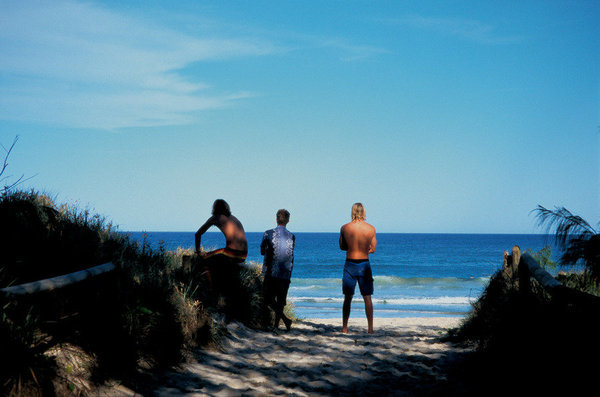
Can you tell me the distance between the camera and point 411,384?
5.70 meters

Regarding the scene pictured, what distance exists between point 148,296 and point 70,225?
7.59 feet

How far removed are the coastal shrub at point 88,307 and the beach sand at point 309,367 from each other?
1.04 feet

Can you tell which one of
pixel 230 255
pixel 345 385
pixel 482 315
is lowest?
pixel 345 385

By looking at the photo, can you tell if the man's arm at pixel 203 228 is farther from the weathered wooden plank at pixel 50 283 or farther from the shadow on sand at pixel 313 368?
the weathered wooden plank at pixel 50 283

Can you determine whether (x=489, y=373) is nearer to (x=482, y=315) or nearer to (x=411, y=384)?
(x=411, y=384)

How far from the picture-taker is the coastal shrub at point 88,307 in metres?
4.16

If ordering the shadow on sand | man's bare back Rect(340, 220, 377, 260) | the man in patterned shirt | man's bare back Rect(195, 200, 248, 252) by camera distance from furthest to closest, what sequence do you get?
the man in patterned shirt < man's bare back Rect(340, 220, 377, 260) < man's bare back Rect(195, 200, 248, 252) < the shadow on sand

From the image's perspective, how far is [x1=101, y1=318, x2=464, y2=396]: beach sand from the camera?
540 cm

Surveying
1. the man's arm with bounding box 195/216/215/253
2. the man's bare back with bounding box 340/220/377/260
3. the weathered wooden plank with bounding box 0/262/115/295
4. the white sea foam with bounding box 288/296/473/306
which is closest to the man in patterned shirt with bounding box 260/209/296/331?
the man's bare back with bounding box 340/220/377/260

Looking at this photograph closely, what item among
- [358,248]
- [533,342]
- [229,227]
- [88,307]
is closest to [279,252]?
[229,227]

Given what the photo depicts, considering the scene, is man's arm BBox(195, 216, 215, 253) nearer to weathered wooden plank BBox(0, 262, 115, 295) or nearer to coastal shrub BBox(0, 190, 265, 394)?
coastal shrub BBox(0, 190, 265, 394)

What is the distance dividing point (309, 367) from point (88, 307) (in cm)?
261

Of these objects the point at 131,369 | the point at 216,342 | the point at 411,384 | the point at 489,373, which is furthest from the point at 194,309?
the point at 489,373

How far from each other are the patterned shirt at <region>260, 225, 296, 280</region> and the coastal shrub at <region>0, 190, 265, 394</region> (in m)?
1.20
